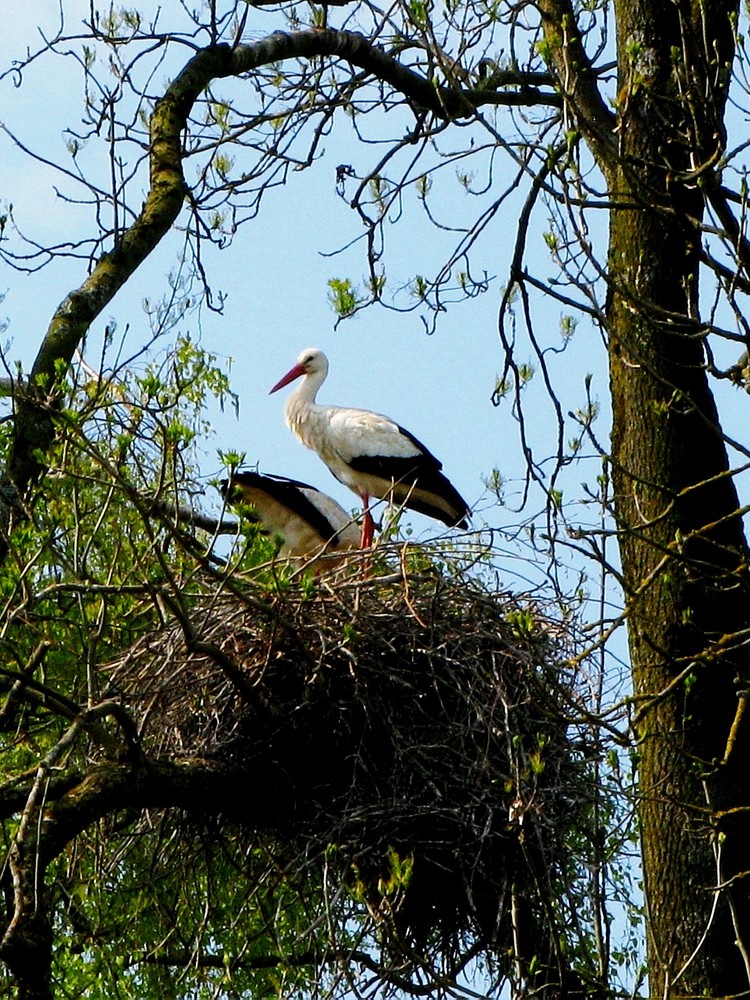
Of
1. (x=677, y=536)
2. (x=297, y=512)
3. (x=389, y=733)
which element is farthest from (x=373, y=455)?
(x=677, y=536)

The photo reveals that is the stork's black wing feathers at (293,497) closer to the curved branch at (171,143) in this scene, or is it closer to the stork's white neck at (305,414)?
the stork's white neck at (305,414)

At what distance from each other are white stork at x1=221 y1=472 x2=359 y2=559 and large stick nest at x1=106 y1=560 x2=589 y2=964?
3.89 meters

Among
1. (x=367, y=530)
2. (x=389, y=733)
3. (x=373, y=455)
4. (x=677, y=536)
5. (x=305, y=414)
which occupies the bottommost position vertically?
(x=389, y=733)

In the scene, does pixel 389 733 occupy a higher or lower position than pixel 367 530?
lower

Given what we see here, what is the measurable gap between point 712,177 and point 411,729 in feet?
6.82

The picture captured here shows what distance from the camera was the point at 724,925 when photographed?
5738mm

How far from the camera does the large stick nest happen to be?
5.57 m

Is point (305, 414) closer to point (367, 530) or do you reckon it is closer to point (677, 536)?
point (367, 530)

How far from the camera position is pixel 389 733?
579cm

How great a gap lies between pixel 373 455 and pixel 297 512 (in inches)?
34.4

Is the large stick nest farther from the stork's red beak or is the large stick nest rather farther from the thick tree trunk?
the stork's red beak

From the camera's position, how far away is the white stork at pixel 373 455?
10.7 meters

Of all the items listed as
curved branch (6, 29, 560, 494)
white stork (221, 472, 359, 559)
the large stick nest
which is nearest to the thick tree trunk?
the large stick nest

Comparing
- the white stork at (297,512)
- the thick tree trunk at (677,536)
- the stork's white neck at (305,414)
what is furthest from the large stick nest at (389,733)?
the stork's white neck at (305,414)
